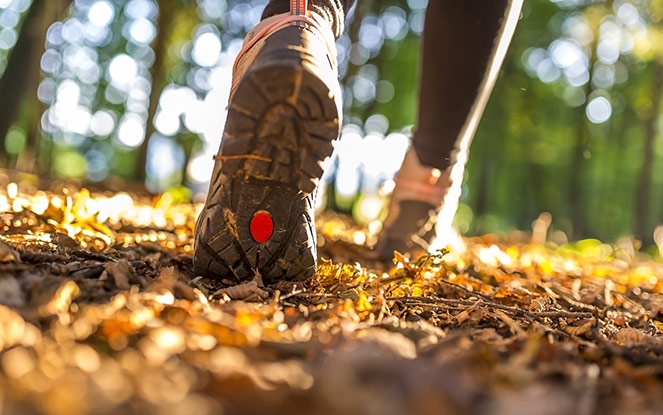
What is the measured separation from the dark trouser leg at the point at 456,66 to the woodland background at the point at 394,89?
131 inches

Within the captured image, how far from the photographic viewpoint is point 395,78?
42.4 ft

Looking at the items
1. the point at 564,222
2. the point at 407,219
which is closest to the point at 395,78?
the point at 564,222

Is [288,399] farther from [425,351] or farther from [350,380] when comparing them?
[425,351]

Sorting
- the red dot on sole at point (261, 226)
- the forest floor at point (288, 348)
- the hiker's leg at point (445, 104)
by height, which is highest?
the hiker's leg at point (445, 104)

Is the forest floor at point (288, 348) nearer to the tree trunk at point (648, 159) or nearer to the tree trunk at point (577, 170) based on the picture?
the tree trunk at point (648, 159)

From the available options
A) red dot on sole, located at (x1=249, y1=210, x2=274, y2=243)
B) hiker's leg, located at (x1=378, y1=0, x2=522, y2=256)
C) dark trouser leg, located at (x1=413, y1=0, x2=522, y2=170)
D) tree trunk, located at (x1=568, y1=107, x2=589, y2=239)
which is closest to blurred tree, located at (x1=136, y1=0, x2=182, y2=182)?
hiker's leg, located at (x1=378, y1=0, x2=522, y2=256)

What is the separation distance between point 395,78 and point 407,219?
1100 cm

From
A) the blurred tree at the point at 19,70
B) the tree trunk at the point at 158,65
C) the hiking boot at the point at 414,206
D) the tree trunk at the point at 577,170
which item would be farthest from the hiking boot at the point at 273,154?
the tree trunk at the point at 577,170

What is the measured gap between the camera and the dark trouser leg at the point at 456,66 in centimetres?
183

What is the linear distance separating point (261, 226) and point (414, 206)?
3.07 ft

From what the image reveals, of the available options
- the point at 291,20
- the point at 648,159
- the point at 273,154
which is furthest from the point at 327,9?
the point at 648,159

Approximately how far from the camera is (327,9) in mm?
1631

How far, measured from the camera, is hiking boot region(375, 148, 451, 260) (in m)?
2.25

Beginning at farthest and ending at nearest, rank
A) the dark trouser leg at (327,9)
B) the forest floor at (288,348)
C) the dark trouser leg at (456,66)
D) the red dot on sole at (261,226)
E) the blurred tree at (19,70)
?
the blurred tree at (19,70), the dark trouser leg at (456,66), the dark trouser leg at (327,9), the red dot on sole at (261,226), the forest floor at (288,348)
